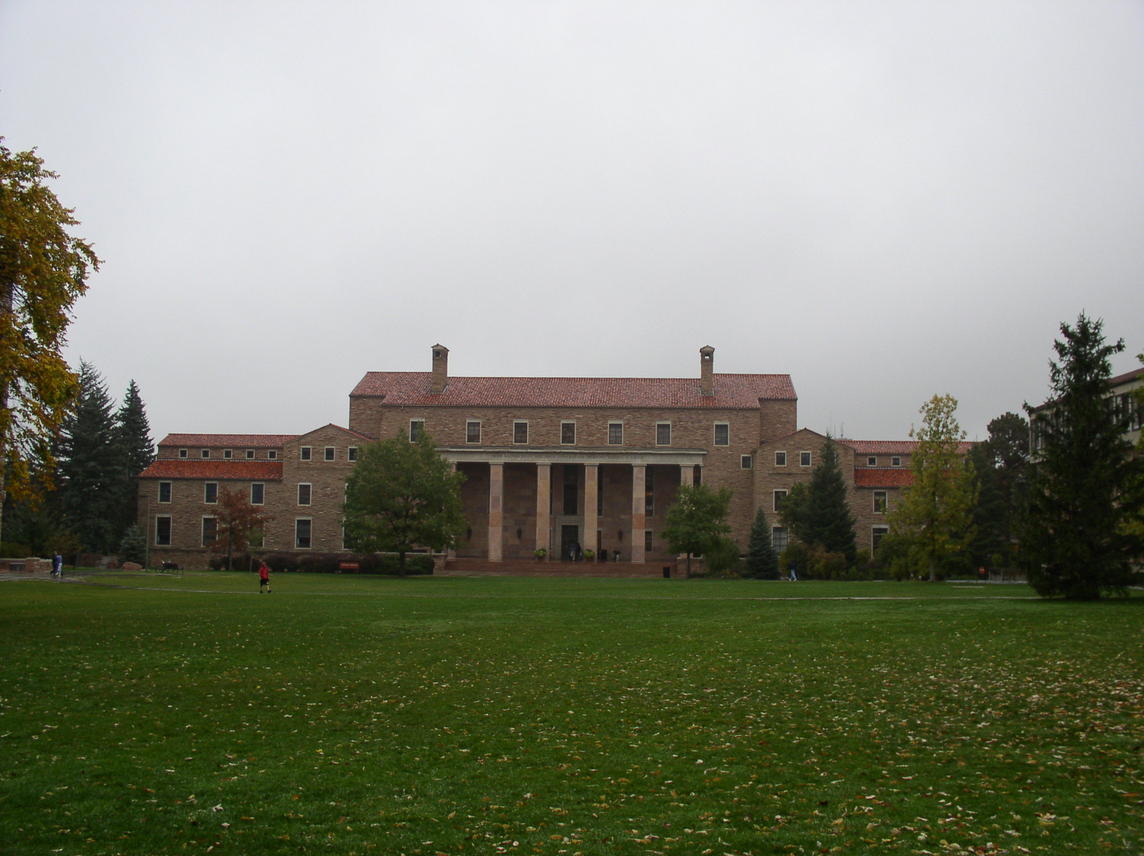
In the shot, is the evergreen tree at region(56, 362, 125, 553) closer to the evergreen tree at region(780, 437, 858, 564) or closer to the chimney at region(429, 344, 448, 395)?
the chimney at region(429, 344, 448, 395)

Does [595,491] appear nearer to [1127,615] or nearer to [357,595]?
[357,595]

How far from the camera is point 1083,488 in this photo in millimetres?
32438

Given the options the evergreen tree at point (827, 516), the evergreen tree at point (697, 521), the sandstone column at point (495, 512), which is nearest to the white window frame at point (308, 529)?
the sandstone column at point (495, 512)

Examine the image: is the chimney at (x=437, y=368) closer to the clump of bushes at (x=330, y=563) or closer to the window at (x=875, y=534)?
the clump of bushes at (x=330, y=563)

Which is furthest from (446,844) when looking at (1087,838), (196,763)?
(1087,838)

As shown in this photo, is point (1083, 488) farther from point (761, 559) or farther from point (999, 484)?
point (999, 484)

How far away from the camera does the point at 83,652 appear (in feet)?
65.3

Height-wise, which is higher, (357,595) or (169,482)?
(169,482)

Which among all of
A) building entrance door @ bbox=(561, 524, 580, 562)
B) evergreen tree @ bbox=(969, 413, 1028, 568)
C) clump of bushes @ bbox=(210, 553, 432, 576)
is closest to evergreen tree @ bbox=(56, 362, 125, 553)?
clump of bushes @ bbox=(210, 553, 432, 576)

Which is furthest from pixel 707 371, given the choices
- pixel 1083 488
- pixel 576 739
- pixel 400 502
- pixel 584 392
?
Answer: pixel 576 739

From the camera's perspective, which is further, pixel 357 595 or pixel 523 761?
pixel 357 595

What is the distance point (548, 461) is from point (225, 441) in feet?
88.3

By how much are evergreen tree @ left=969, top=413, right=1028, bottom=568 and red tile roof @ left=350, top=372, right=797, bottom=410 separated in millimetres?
16128

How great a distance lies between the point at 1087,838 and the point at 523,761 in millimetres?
5776
